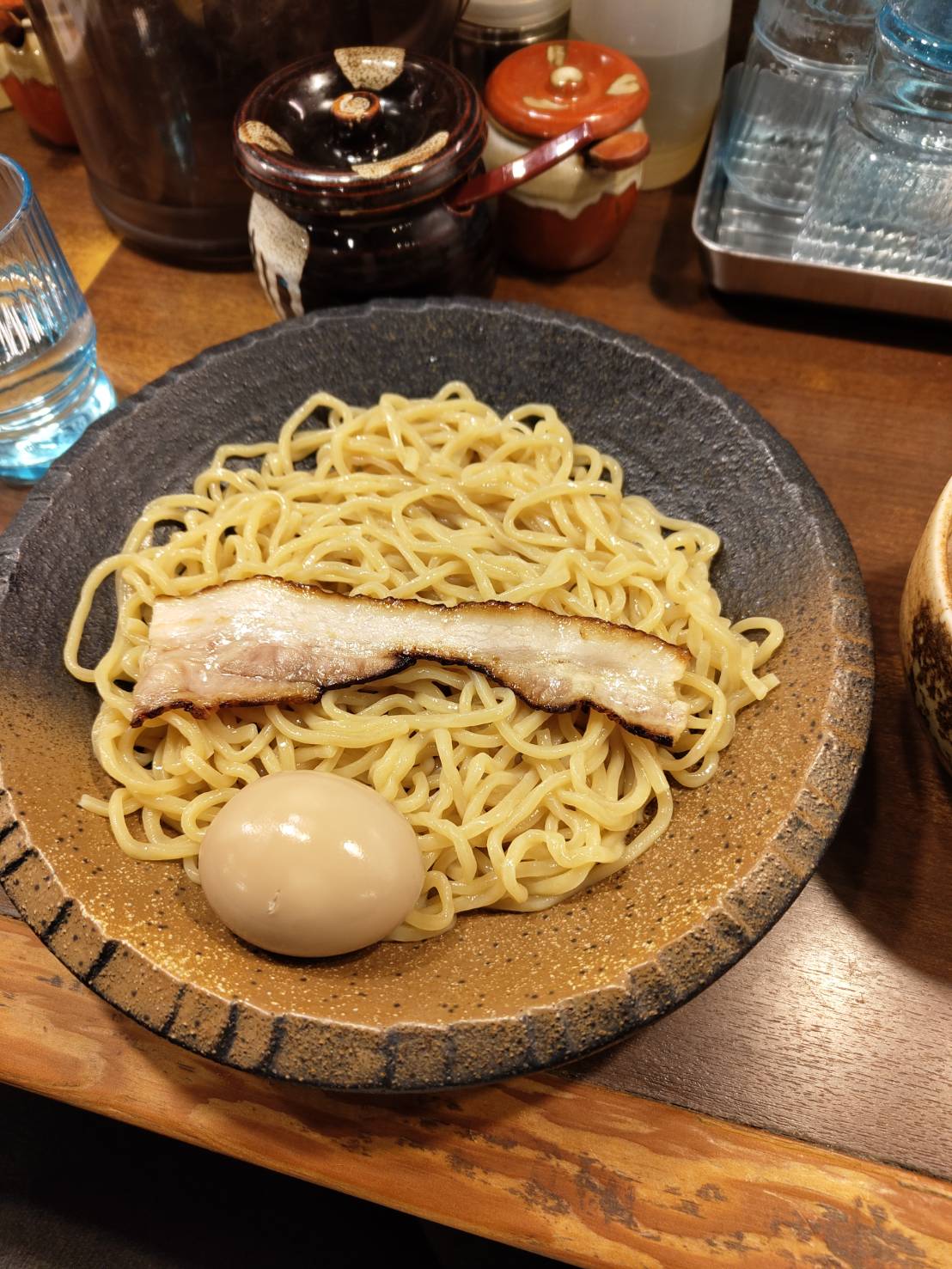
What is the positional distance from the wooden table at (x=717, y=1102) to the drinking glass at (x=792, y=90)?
110 centimetres

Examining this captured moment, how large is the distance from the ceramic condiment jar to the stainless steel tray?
0.19 metres

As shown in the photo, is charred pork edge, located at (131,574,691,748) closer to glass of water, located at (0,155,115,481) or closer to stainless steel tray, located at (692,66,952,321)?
glass of water, located at (0,155,115,481)

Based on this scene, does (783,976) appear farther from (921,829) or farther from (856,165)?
(856,165)

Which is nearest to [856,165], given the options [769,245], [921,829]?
[769,245]

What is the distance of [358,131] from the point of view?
60.2 inches

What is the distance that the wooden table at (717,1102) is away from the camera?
967 millimetres

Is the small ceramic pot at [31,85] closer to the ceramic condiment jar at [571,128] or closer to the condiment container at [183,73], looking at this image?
the condiment container at [183,73]

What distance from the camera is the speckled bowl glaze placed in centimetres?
102

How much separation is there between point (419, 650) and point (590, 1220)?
2.19 ft

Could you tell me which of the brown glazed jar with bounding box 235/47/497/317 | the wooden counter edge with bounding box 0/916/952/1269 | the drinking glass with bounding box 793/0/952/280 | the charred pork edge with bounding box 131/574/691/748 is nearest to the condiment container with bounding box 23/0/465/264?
the brown glazed jar with bounding box 235/47/497/317

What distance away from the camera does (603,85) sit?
5.68 ft

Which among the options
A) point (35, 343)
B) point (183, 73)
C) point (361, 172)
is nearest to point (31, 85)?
point (183, 73)

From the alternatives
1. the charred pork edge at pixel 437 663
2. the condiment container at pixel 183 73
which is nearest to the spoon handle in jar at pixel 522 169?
the condiment container at pixel 183 73

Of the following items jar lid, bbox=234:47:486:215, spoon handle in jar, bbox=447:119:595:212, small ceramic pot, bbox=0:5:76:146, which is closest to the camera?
jar lid, bbox=234:47:486:215
